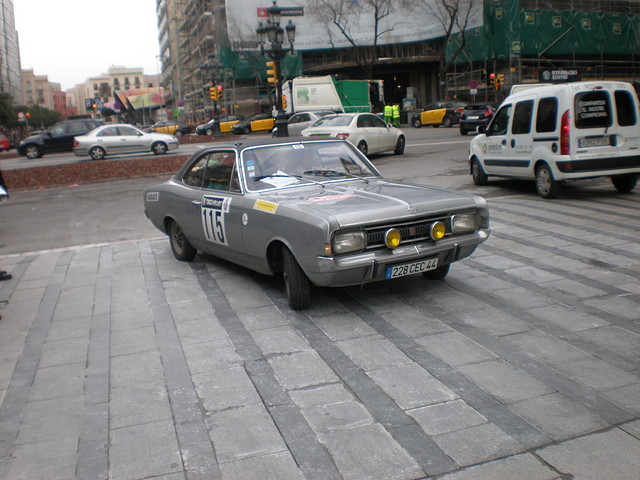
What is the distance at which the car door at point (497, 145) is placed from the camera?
1110 cm

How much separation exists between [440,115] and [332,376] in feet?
125

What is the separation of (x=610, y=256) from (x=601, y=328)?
2.25 metres

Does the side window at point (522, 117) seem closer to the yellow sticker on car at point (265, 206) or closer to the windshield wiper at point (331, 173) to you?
the windshield wiper at point (331, 173)

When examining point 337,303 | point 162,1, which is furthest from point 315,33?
point 162,1

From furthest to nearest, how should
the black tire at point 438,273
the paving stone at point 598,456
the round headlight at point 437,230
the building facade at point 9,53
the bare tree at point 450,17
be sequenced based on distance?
1. the building facade at point 9,53
2. the bare tree at point 450,17
3. the black tire at point 438,273
4. the round headlight at point 437,230
5. the paving stone at point 598,456

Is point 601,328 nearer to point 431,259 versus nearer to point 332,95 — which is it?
point 431,259

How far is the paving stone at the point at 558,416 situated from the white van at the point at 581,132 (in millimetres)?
6934

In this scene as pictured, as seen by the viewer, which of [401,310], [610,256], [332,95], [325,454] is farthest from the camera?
[332,95]

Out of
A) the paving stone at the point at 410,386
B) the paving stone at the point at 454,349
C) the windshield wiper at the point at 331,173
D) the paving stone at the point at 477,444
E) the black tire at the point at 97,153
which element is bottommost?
the paving stone at the point at 477,444

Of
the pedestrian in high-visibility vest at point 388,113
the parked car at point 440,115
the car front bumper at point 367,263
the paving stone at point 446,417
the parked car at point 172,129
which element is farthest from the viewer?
the parked car at point 172,129

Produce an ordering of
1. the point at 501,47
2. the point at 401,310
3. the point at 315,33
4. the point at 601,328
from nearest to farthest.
A: the point at 601,328 → the point at 401,310 → the point at 501,47 → the point at 315,33

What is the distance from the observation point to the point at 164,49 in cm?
13012

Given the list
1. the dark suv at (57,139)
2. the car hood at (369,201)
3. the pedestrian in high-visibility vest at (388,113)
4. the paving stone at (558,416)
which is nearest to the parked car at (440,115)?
the pedestrian in high-visibility vest at (388,113)

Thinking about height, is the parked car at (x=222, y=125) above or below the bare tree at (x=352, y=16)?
below
